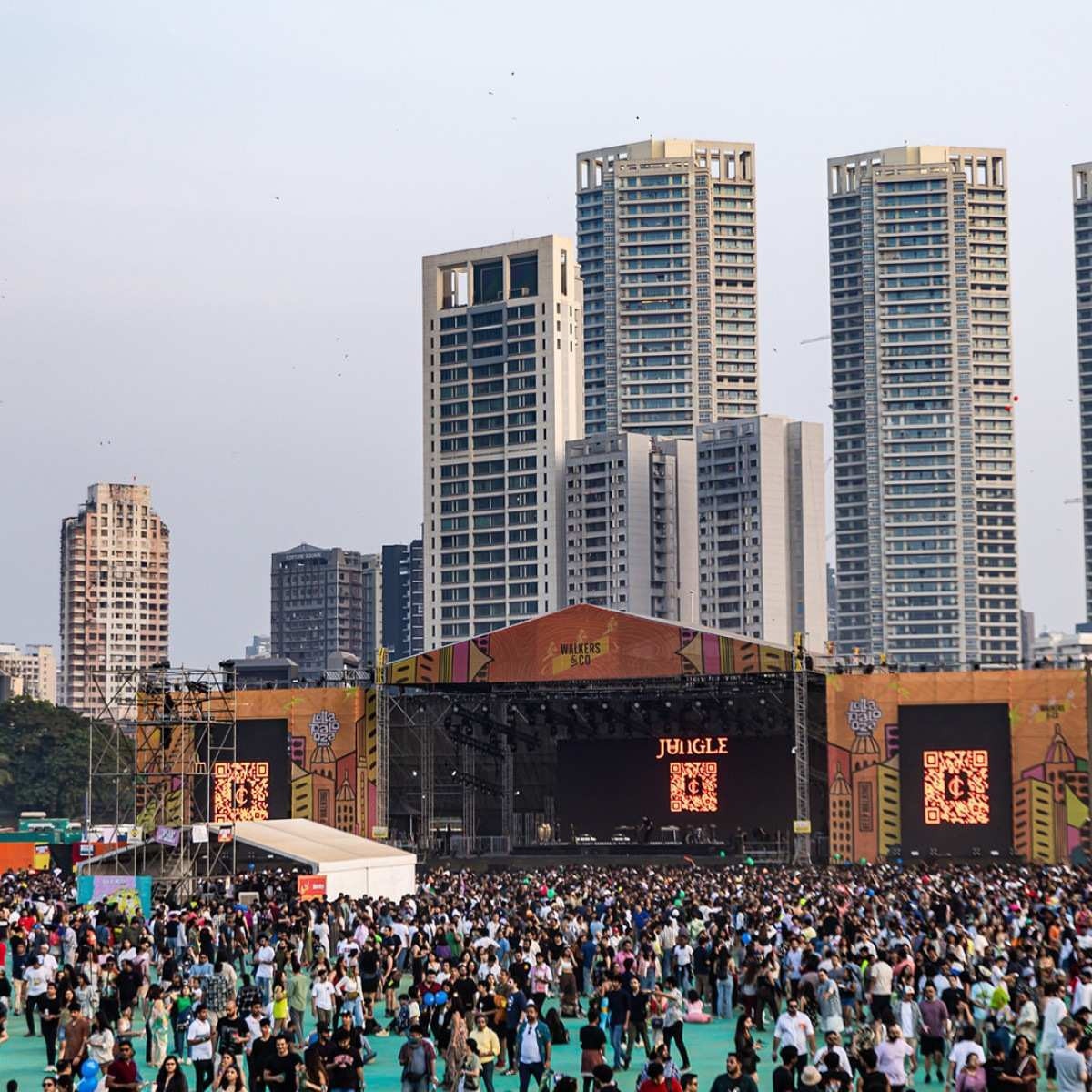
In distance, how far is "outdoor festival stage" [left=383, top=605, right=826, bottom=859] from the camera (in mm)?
55750

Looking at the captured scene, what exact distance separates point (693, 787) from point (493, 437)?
86209 mm

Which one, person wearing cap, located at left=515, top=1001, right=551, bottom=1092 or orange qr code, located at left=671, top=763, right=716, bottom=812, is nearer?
person wearing cap, located at left=515, top=1001, right=551, bottom=1092

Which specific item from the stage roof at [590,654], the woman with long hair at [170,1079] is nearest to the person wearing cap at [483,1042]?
the woman with long hair at [170,1079]

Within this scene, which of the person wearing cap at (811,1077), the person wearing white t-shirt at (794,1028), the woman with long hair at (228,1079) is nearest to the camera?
the person wearing cap at (811,1077)

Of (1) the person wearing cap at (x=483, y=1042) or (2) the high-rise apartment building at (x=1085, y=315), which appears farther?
(2) the high-rise apartment building at (x=1085, y=315)

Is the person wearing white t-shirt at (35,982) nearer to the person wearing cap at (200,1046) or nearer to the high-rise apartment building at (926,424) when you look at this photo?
the person wearing cap at (200,1046)

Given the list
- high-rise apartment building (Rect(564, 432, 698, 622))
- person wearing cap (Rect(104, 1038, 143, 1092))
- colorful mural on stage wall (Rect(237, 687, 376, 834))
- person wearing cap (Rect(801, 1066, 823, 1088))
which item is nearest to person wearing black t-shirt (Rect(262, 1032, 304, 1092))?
person wearing cap (Rect(104, 1038, 143, 1092))

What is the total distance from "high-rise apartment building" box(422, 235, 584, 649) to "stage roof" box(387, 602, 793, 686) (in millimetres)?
78235

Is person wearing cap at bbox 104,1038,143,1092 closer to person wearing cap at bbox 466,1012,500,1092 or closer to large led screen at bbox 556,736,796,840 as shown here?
person wearing cap at bbox 466,1012,500,1092

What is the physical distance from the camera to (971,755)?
5278 centimetres

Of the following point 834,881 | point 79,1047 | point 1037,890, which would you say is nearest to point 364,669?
point 834,881

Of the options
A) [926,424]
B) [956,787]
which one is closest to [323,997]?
[956,787]

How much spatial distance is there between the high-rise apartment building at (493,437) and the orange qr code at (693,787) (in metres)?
79.3

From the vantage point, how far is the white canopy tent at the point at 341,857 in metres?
38.2
